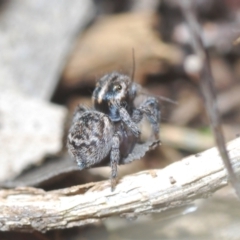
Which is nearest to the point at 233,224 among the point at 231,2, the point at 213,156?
the point at 213,156

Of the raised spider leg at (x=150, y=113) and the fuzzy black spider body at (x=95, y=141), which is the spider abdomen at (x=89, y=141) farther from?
the raised spider leg at (x=150, y=113)

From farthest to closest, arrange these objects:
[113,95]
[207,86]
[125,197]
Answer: [113,95] → [125,197] → [207,86]

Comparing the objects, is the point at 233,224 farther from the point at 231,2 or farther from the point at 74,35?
the point at 231,2

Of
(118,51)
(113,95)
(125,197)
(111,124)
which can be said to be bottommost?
(125,197)

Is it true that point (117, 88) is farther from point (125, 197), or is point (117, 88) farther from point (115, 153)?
point (125, 197)

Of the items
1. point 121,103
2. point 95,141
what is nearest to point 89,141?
point 95,141

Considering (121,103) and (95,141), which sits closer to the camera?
(95,141)

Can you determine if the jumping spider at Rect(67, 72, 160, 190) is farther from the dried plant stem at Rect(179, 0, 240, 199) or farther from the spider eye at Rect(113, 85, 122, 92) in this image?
the dried plant stem at Rect(179, 0, 240, 199)
